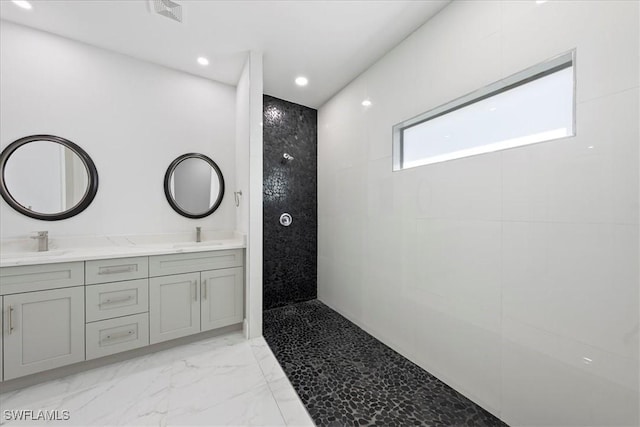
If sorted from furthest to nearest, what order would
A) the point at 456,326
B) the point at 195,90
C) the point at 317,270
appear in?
the point at 317,270
the point at 195,90
the point at 456,326

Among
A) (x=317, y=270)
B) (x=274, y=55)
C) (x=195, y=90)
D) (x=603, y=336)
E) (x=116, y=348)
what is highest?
(x=274, y=55)

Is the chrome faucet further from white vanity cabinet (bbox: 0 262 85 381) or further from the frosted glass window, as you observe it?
the frosted glass window

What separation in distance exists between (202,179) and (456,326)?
8.72ft

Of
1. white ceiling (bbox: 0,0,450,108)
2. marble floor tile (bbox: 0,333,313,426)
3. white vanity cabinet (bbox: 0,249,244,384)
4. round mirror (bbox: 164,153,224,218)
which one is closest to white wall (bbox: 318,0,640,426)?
white ceiling (bbox: 0,0,450,108)

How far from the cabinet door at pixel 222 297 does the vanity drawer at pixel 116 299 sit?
44 cm

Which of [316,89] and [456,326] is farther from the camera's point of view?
[316,89]

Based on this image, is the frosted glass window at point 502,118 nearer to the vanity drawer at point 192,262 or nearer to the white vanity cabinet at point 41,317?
the vanity drawer at point 192,262

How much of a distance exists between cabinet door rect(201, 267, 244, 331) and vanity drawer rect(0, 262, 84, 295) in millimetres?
837

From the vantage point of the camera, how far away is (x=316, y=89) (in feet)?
9.34

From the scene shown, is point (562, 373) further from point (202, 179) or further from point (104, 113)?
point (104, 113)

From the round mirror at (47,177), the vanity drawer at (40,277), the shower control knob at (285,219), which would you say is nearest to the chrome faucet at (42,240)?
the round mirror at (47,177)

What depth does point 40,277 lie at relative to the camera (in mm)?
1643

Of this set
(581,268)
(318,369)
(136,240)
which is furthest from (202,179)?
(581,268)

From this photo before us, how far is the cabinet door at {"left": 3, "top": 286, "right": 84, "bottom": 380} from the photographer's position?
5.13ft
